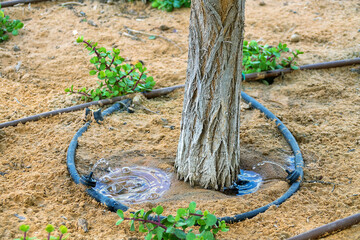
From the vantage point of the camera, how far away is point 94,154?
3.33 m

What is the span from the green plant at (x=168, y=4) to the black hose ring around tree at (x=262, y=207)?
2.87 meters

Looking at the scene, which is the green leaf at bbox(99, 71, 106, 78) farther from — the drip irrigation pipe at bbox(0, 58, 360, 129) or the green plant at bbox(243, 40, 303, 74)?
the green plant at bbox(243, 40, 303, 74)

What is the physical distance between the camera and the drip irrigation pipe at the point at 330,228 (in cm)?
238

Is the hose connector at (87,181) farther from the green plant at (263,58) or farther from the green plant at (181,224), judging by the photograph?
the green plant at (263,58)

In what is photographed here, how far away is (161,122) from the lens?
3.81 meters

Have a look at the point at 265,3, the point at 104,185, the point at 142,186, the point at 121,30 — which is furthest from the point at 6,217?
the point at 265,3

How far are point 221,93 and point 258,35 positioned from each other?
3.05 metres

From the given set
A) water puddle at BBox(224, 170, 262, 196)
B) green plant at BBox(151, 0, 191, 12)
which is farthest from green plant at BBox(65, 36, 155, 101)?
green plant at BBox(151, 0, 191, 12)

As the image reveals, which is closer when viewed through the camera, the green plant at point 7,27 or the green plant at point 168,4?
the green plant at point 7,27

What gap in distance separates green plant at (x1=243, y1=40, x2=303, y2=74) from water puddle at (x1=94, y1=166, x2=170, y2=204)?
1993 millimetres

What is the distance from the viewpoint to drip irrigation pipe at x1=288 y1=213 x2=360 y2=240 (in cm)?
238

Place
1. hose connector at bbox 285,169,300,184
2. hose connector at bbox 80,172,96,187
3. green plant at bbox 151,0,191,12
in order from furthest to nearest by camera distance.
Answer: green plant at bbox 151,0,191,12 < hose connector at bbox 285,169,300,184 < hose connector at bbox 80,172,96,187

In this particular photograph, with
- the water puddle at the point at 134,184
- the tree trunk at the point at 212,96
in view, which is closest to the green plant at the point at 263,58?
the tree trunk at the point at 212,96

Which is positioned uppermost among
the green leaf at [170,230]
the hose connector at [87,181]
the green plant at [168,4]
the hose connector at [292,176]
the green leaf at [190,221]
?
the green plant at [168,4]
